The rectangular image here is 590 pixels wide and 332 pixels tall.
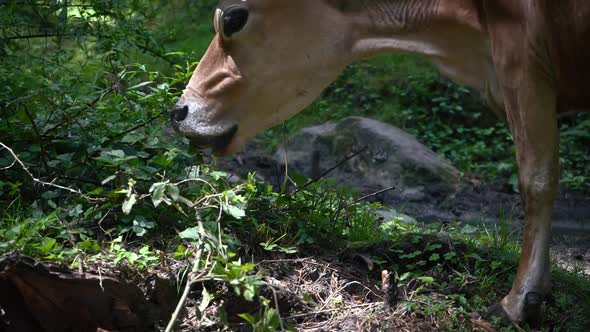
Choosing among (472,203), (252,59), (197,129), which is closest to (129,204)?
(197,129)

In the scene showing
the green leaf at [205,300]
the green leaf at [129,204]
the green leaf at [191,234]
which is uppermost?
the green leaf at [129,204]

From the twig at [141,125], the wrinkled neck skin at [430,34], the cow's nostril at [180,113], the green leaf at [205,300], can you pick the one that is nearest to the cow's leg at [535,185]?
the wrinkled neck skin at [430,34]

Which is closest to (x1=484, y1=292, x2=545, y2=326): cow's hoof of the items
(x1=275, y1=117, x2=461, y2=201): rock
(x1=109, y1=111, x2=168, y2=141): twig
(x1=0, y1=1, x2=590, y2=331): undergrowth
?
(x1=0, y1=1, x2=590, y2=331): undergrowth

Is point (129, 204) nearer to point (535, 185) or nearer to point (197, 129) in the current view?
point (197, 129)

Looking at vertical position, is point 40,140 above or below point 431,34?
below

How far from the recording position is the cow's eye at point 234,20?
427cm

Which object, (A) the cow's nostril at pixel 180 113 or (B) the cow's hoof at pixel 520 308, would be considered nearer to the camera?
(B) the cow's hoof at pixel 520 308

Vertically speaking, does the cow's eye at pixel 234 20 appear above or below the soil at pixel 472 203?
above

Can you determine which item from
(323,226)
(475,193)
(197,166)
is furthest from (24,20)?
(475,193)

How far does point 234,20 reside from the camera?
14.0ft

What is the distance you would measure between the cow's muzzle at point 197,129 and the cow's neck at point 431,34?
2.76ft

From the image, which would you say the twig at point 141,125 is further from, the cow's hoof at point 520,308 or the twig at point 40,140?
the cow's hoof at point 520,308

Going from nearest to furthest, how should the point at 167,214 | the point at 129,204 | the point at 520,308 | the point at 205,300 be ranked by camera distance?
the point at 205,300, the point at 129,204, the point at 520,308, the point at 167,214

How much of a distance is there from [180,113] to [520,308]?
6.41 ft
